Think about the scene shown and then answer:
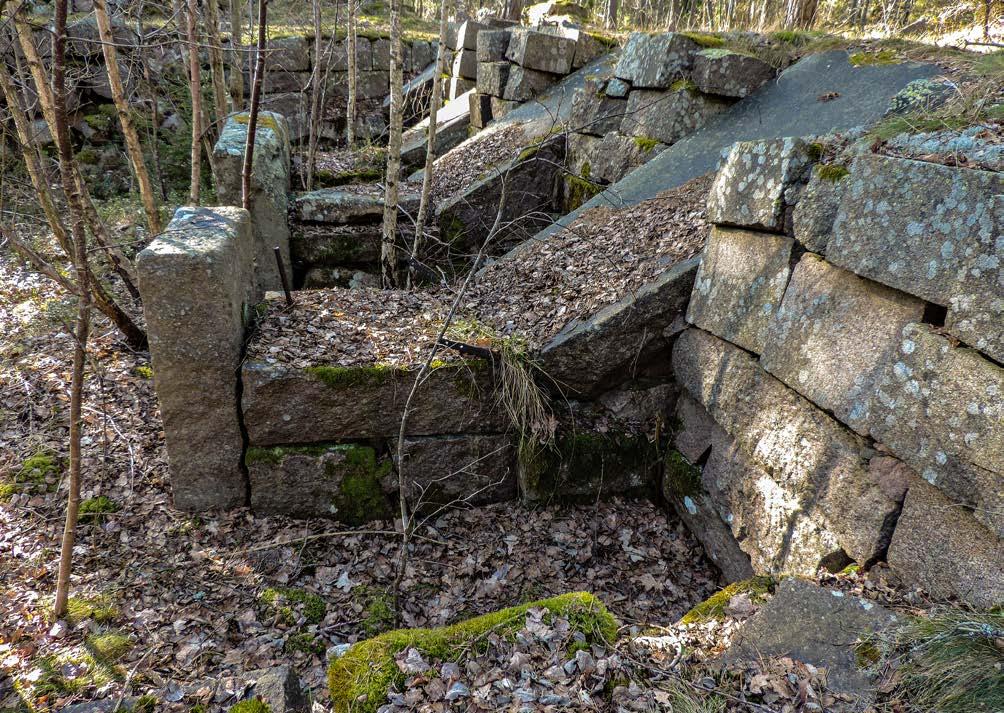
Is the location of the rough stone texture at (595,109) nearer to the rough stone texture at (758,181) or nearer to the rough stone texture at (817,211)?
the rough stone texture at (758,181)

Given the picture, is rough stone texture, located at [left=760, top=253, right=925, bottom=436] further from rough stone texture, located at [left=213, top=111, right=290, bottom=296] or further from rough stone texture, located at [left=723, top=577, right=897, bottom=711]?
rough stone texture, located at [left=213, top=111, right=290, bottom=296]

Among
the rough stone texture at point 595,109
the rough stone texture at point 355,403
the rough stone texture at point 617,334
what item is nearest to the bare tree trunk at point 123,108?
the rough stone texture at point 355,403

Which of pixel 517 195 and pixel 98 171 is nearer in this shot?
pixel 517 195

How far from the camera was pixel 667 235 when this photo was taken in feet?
15.2

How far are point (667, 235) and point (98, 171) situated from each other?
9.64 meters

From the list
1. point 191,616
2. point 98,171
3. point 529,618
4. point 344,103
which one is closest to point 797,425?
point 529,618

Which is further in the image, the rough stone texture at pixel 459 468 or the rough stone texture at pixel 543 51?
the rough stone texture at pixel 543 51

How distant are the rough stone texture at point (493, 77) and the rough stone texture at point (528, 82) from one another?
0.26m

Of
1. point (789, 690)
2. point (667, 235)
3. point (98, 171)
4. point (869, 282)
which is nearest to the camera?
point (789, 690)

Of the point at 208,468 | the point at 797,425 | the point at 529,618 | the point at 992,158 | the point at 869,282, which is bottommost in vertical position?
the point at 208,468

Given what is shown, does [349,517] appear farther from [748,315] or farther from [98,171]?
[98,171]

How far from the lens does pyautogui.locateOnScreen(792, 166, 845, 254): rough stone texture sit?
308 cm

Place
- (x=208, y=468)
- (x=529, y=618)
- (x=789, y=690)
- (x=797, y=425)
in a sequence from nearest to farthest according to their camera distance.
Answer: (x=789, y=690) < (x=529, y=618) < (x=797, y=425) < (x=208, y=468)

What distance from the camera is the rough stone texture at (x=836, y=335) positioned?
2771 mm
